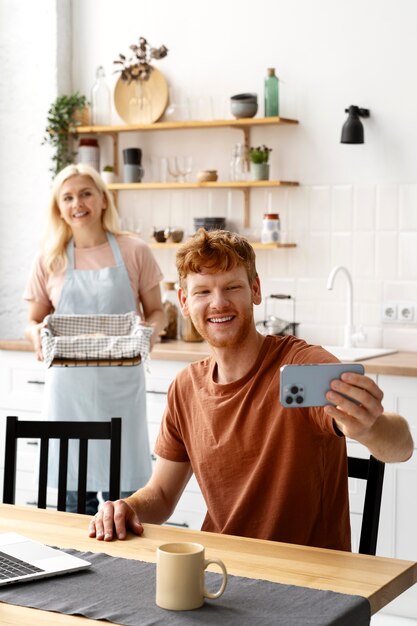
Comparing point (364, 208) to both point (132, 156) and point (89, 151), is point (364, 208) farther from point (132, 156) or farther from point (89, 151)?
point (89, 151)

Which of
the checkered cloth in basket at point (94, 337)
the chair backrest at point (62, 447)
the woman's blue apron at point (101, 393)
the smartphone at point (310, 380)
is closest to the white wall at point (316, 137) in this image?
the woman's blue apron at point (101, 393)

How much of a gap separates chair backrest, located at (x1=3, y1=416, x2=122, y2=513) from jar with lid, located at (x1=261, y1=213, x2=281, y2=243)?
7.07 feet

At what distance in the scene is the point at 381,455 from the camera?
1882 millimetres

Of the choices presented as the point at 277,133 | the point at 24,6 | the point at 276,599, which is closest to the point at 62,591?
the point at 276,599

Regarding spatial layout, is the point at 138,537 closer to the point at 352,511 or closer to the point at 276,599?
the point at 276,599

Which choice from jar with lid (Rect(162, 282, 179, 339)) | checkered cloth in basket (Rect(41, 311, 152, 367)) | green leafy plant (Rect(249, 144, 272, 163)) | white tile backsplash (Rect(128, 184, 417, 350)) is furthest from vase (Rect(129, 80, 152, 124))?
checkered cloth in basket (Rect(41, 311, 152, 367))

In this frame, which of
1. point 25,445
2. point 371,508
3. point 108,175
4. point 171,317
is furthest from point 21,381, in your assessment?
point 371,508

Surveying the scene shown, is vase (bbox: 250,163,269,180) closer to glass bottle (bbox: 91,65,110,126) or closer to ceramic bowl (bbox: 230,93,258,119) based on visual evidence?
ceramic bowl (bbox: 230,93,258,119)

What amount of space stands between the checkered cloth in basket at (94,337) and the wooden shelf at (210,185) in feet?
3.73

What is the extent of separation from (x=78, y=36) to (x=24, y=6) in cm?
31

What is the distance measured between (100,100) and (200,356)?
155 cm

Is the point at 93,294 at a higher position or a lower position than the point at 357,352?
higher

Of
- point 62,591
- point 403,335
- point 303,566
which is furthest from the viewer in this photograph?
point 403,335

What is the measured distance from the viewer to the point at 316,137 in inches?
176
